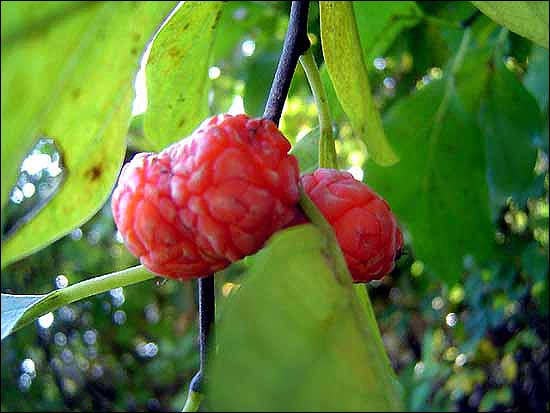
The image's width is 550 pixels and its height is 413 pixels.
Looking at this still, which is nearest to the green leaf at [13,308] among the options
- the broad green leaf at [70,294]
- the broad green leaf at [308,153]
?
the broad green leaf at [70,294]

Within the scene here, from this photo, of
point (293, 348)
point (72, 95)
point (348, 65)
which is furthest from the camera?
point (348, 65)

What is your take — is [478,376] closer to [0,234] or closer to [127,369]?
[127,369]

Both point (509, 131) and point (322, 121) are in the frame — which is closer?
point (322, 121)

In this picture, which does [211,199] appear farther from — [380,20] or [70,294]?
[380,20]

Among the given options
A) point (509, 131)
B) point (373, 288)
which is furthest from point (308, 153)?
point (373, 288)

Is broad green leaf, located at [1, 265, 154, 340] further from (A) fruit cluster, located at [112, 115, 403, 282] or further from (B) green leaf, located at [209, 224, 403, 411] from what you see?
(B) green leaf, located at [209, 224, 403, 411]

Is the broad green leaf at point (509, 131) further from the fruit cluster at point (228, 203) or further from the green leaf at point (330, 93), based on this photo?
the fruit cluster at point (228, 203)
